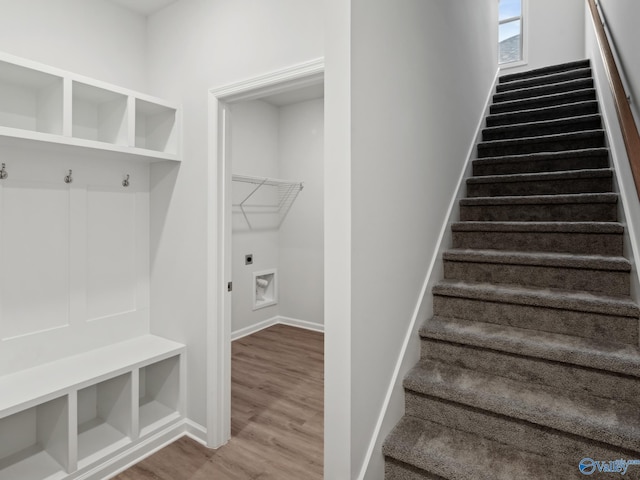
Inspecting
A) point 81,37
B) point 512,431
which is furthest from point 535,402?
point 81,37

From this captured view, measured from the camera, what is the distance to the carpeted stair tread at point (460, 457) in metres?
1.27

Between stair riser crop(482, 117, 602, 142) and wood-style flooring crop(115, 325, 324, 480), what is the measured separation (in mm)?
2567

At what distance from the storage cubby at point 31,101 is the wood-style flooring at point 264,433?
5.92 feet

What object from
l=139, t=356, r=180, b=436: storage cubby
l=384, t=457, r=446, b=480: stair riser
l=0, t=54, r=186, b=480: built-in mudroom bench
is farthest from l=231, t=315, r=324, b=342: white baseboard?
l=384, t=457, r=446, b=480: stair riser

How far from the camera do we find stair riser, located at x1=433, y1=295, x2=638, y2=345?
1579 mm

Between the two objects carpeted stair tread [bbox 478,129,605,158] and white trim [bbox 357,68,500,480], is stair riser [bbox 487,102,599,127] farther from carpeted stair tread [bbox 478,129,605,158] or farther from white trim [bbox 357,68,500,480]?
carpeted stair tread [bbox 478,129,605,158]

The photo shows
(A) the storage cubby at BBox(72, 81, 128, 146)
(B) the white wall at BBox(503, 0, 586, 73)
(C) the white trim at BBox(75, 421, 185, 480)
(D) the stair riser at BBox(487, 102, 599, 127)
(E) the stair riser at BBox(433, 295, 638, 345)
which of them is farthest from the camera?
(B) the white wall at BBox(503, 0, 586, 73)

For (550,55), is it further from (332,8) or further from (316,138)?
(332,8)

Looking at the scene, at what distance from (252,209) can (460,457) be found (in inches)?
130

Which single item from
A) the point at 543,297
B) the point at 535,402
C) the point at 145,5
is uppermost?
the point at 145,5

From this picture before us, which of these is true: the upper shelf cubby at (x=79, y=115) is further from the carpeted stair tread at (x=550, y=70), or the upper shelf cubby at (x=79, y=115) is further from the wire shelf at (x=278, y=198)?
the carpeted stair tread at (x=550, y=70)

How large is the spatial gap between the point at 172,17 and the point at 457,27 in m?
1.87

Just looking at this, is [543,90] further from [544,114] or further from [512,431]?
[512,431]

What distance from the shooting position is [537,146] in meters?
2.86
